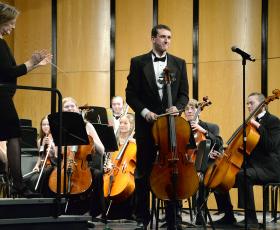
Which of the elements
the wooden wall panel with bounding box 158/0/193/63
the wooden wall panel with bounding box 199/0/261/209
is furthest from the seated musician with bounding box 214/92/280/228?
the wooden wall panel with bounding box 158/0/193/63

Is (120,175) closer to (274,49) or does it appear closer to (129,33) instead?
(274,49)

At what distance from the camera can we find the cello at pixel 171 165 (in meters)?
4.14

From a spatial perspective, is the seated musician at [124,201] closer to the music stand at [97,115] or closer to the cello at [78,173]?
the music stand at [97,115]

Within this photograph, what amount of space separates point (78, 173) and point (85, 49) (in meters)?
3.48

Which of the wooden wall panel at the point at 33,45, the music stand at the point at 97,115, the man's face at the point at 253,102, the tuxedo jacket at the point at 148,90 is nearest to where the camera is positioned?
the tuxedo jacket at the point at 148,90

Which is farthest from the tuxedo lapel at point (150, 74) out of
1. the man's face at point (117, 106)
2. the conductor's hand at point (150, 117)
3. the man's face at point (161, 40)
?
the man's face at point (117, 106)

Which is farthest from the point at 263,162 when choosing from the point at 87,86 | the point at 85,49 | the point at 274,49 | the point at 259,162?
the point at 85,49

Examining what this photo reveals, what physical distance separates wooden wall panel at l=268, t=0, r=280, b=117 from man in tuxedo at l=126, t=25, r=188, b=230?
309 cm

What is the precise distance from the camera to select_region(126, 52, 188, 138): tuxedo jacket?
4.43 m

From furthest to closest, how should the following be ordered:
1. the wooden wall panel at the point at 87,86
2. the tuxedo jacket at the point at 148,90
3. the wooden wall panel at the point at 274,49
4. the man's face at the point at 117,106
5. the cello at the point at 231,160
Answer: the wooden wall panel at the point at 87,86, the wooden wall panel at the point at 274,49, the man's face at the point at 117,106, the cello at the point at 231,160, the tuxedo jacket at the point at 148,90

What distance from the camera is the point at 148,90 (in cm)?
448

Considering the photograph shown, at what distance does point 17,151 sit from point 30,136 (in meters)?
2.11

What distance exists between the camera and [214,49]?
7.81m

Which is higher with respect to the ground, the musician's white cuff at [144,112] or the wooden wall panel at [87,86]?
the wooden wall panel at [87,86]
